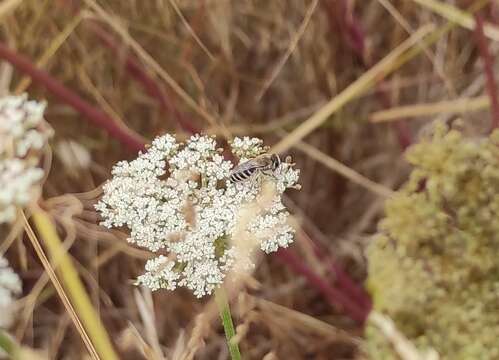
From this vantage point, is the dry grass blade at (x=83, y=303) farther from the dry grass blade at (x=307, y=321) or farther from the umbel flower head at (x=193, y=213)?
the dry grass blade at (x=307, y=321)

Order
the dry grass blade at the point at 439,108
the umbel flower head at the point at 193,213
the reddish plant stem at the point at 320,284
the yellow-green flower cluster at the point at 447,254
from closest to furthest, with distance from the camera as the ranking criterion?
the umbel flower head at the point at 193,213, the yellow-green flower cluster at the point at 447,254, the reddish plant stem at the point at 320,284, the dry grass blade at the point at 439,108

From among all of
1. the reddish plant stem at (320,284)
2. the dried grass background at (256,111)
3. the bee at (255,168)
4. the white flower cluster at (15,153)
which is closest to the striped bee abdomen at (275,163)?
the bee at (255,168)

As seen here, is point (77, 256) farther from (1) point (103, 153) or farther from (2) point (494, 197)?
(2) point (494, 197)

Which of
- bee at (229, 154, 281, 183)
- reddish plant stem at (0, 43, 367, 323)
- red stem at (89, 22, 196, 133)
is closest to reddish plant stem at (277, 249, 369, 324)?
reddish plant stem at (0, 43, 367, 323)

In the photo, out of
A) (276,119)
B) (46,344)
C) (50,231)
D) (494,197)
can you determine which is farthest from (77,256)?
(494,197)

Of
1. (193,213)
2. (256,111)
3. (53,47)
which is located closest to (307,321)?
(256,111)

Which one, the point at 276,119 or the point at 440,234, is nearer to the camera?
the point at 440,234

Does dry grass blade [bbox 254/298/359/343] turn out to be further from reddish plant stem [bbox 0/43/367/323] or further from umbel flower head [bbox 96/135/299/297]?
umbel flower head [bbox 96/135/299/297]

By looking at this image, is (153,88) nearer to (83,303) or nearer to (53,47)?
(53,47)
